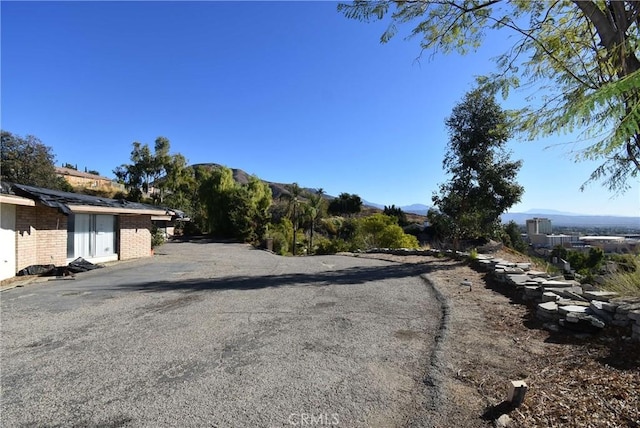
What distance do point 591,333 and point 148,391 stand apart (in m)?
5.05

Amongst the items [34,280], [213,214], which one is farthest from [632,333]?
[213,214]

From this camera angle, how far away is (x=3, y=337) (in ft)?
16.5

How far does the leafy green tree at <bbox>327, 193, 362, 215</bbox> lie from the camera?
57375 millimetres

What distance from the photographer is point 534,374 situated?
3.59m

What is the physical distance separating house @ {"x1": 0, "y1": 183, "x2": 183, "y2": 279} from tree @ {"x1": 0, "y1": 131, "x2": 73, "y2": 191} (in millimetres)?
18297

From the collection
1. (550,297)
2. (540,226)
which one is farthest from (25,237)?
(540,226)

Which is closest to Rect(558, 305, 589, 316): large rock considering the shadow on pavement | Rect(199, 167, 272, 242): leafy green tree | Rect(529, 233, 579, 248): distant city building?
the shadow on pavement

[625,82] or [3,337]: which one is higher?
[625,82]

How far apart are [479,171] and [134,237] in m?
14.5

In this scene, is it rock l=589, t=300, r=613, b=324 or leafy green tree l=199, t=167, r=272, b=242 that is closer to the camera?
rock l=589, t=300, r=613, b=324

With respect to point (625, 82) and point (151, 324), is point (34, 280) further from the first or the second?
point (625, 82)

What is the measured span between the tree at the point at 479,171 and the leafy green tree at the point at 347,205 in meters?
42.8

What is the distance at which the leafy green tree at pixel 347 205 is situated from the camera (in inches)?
2259

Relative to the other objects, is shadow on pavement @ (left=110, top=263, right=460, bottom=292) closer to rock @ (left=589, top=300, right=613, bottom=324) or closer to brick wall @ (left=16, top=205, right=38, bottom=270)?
brick wall @ (left=16, top=205, right=38, bottom=270)
